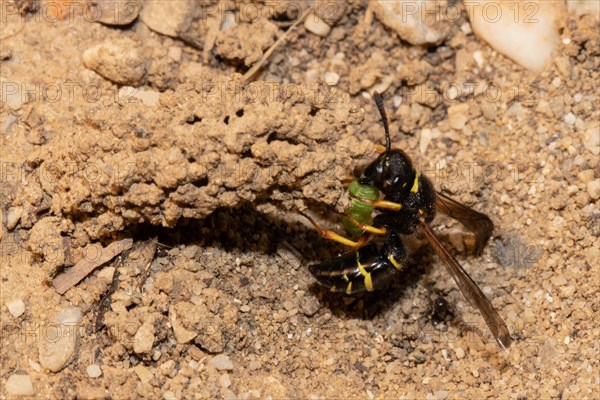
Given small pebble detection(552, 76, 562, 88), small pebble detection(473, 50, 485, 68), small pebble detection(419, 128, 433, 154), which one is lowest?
small pebble detection(419, 128, 433, 154)

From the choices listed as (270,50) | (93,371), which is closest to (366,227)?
(270,50)

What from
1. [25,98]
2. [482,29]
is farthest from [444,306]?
[25,98]

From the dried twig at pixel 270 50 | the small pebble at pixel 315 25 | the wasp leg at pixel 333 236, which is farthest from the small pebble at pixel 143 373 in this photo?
the small pebble at pixel 315 25

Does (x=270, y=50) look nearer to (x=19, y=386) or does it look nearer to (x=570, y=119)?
(x=570, y=119)

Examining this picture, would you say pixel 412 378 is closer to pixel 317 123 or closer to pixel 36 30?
pixel 317 123

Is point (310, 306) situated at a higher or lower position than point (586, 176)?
lower

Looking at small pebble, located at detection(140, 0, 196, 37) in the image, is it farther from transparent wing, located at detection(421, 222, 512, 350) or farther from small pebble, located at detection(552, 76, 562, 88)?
small pebble, located at detection(552, 76, 562, 88)

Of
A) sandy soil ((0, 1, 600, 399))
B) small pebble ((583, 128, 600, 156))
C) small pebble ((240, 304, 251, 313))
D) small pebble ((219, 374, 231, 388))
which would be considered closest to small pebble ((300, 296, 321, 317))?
sandy soil ((0, 1, 600, 399))

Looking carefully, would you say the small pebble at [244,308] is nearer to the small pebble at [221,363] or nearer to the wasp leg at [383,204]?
the small pebble at [221,363]
